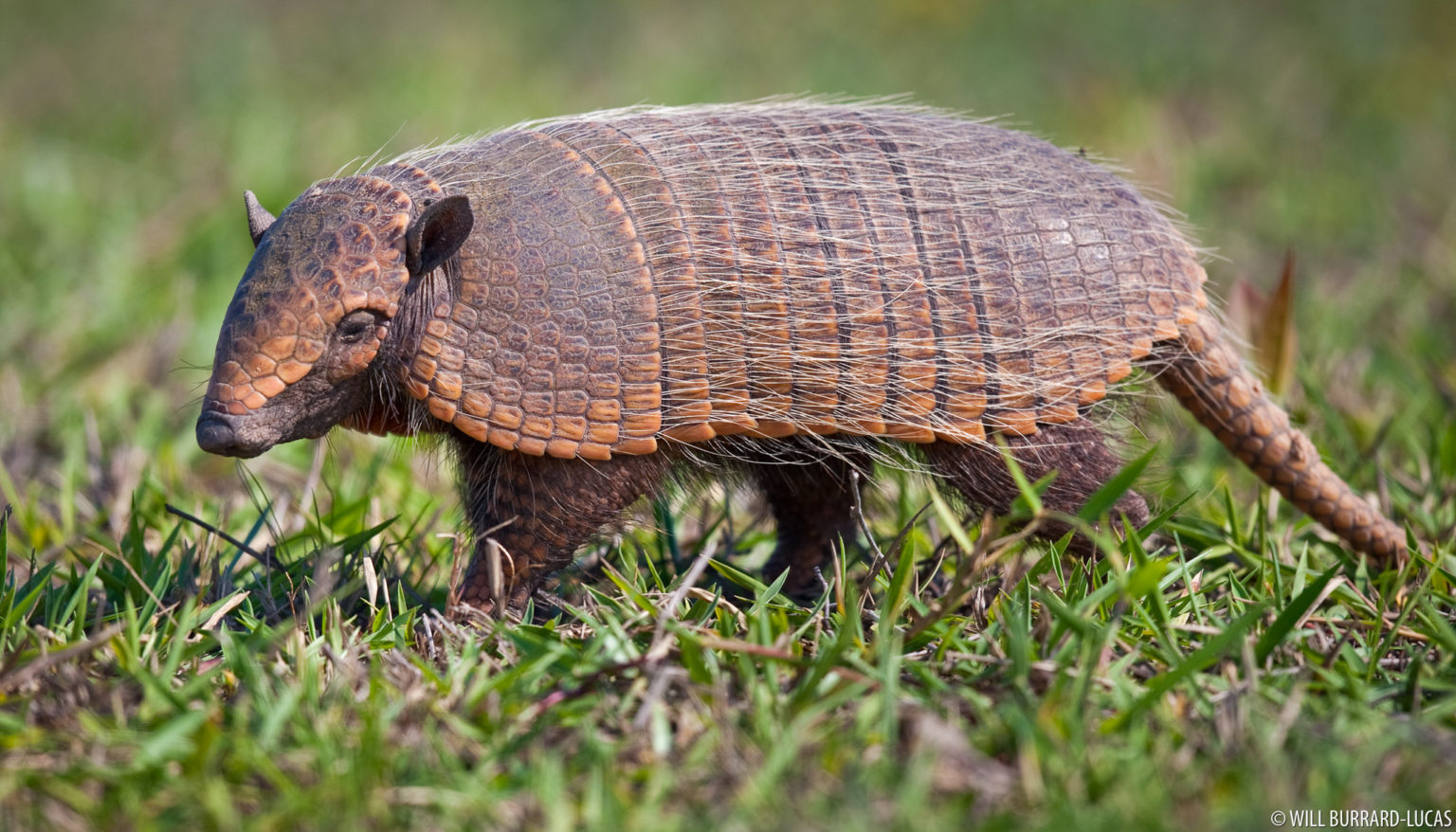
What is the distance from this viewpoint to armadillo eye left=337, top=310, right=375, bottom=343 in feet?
9.88

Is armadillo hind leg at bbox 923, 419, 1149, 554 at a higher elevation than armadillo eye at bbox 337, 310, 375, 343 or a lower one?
lower

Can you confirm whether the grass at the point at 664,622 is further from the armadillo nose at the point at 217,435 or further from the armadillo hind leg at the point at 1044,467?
the armadillo nose at the point at 217,435

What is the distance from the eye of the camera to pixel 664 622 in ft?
9.62

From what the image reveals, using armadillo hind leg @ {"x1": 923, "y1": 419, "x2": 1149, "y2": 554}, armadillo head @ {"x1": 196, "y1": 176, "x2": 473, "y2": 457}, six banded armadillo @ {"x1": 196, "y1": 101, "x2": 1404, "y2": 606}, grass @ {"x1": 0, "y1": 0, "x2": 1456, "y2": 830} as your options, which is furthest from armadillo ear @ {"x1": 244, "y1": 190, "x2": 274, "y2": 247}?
armadillo hind leg @ {"x1": 923, "y1": 419, "x2": 1149, "y2": 554}

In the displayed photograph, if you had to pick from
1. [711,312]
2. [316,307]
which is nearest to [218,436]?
[316,307]

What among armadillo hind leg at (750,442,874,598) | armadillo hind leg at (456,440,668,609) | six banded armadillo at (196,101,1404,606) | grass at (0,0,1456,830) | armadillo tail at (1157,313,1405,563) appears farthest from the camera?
armadillo hind leg at (750,442,874,598)

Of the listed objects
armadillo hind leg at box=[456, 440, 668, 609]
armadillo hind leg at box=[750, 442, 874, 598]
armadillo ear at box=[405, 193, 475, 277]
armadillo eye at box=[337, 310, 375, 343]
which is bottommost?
armadillo hind leg at box=[750, 442, 874, 598]

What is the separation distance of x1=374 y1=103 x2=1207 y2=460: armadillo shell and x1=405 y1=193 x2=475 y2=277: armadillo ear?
0.31 ft

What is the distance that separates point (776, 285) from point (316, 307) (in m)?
1.12

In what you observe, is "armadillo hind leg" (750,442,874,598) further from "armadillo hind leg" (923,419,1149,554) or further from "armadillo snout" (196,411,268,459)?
"armadillo snout" (196,411,268,459)

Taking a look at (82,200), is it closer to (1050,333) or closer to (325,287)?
(325,287)

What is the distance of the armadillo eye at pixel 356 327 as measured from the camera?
3.01 m

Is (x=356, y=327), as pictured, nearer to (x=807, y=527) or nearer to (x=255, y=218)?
(x=255, y=218)

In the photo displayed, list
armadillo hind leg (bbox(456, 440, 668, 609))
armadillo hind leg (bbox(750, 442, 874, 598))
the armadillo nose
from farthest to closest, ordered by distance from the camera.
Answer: armadillo hind leg (bbox(750, 442, 874, 598)) → armadillo hind leg (bbox(456, 440, 668, 609)) → the armadillo nose
